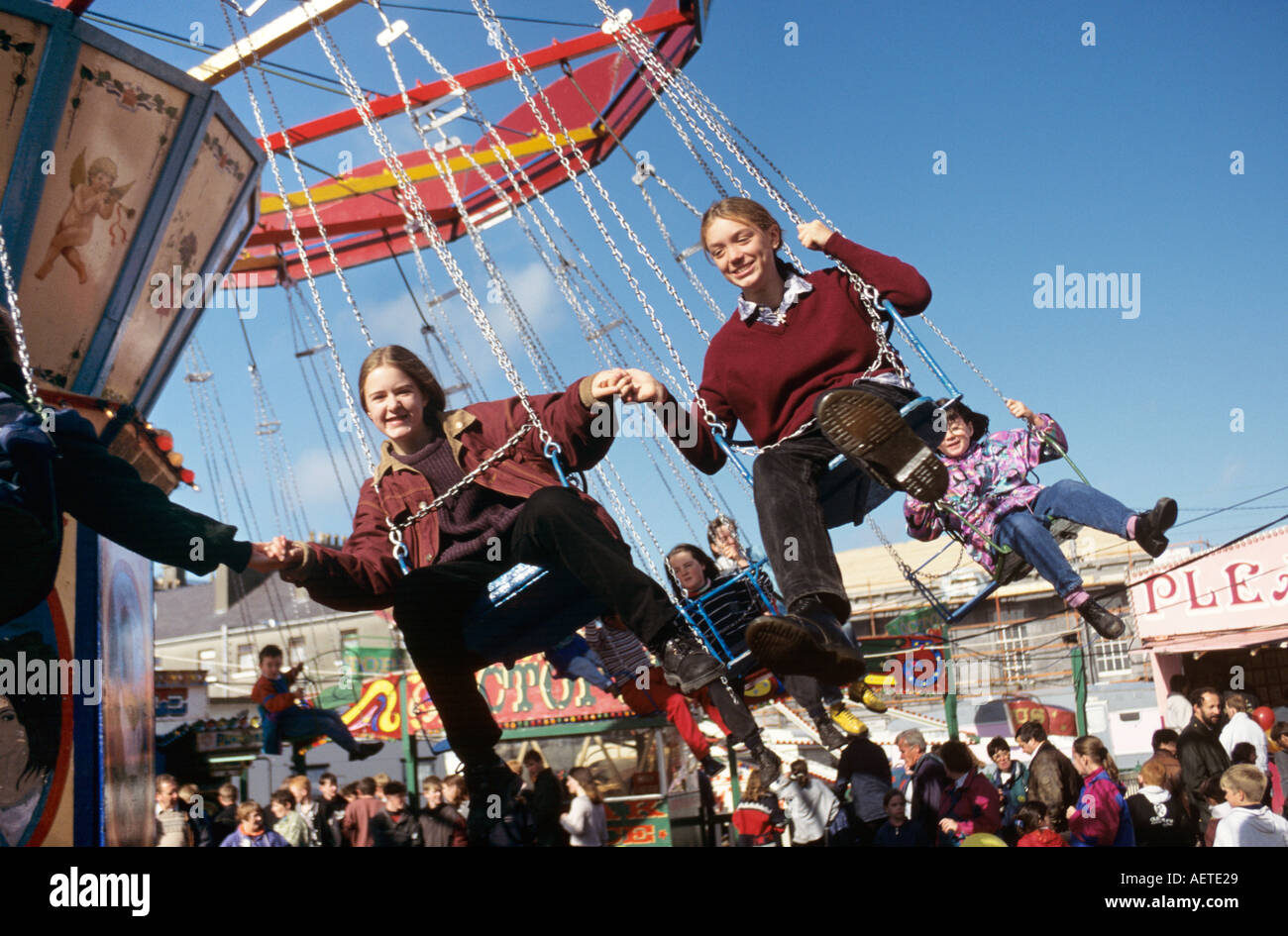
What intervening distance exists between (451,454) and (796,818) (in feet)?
10.7

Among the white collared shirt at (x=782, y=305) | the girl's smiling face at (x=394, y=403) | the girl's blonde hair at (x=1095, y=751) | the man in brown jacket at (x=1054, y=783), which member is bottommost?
the man in brown jacket at (x=1054, y=783)

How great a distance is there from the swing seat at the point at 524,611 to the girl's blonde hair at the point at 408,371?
66 centimetres

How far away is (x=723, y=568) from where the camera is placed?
3859 millimetres

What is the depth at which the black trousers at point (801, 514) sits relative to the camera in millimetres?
2773

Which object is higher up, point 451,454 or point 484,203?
point 484,203

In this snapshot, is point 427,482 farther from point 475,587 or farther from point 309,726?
point 309,726

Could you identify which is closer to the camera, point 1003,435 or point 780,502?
point 780,502

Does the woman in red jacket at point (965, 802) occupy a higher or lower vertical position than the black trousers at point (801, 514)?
lower

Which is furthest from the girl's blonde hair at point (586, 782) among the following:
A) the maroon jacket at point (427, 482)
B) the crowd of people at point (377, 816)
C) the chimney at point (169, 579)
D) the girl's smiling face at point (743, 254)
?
the chimney at point (169, 579)

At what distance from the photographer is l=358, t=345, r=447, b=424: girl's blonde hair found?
3.34 metres

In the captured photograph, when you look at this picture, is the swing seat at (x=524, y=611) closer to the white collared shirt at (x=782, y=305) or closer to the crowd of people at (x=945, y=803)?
the crowd of people at (x=945, y=803)

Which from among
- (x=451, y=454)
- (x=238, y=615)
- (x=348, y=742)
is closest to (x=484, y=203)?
(x=348, y=742)

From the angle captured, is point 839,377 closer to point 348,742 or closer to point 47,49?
point 348,742
